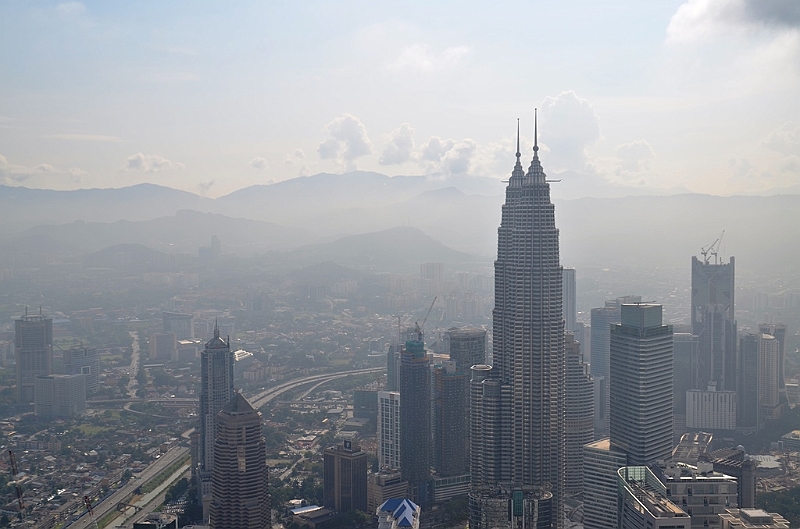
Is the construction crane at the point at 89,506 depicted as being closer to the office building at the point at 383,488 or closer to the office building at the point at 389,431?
the office building at the point at 383,488

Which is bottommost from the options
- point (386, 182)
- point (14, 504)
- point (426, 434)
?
point (14, 504)

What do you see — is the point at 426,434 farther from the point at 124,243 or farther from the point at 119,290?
the point at 124,243

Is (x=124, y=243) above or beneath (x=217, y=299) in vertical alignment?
above

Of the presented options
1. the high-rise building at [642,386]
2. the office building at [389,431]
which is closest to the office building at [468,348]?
the office building at [389,431]

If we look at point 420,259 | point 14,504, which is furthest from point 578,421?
point 420,259

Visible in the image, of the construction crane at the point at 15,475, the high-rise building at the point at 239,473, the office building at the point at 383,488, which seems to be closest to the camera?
the high-rise building at the point at 239,473

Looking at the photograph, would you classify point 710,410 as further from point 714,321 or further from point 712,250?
point 712,250
